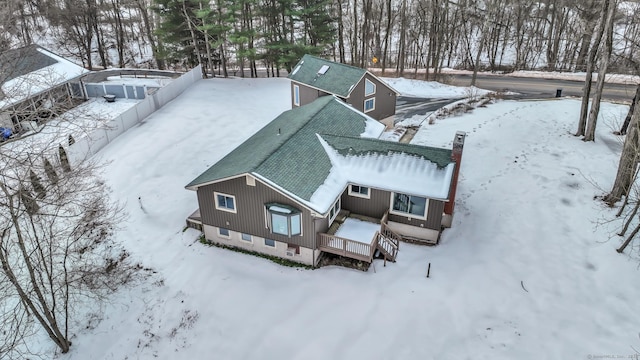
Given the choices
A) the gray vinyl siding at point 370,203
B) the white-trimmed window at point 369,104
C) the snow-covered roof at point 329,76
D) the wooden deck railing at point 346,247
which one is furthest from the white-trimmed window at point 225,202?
the white-trimmed window at point 369,104

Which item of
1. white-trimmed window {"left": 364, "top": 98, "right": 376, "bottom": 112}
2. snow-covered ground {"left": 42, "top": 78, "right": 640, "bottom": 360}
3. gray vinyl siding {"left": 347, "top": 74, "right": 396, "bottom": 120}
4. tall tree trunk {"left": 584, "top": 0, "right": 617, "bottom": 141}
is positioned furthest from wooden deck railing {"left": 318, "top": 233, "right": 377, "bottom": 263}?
tall tree trunk {"left": 584, "top": 0, "right": 617, "bottom": 141}

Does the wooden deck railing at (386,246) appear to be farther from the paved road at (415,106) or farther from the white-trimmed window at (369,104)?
the paved road at (415,106)

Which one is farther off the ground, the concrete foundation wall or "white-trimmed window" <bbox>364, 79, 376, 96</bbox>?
"white-trimmed window" <bbox>364, 79, 376, 96</bbox>

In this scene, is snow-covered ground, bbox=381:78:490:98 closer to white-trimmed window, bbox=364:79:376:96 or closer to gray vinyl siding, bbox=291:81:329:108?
white-trimmed window, bbox=364:79:376:96

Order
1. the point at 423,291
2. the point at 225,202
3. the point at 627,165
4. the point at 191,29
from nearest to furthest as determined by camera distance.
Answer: the point at 423,291 → the point at 225,202 → the point at 627,165 → the point at 191,29

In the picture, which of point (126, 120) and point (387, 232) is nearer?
point (387, 232)

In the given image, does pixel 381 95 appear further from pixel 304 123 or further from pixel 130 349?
pixel 130 349

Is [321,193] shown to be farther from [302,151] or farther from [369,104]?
[369,104]

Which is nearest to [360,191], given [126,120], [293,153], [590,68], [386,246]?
[386,246]
